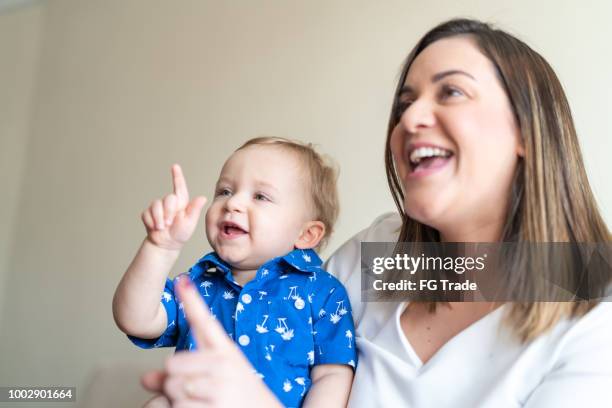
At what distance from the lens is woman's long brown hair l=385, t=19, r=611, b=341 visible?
2.98 ft

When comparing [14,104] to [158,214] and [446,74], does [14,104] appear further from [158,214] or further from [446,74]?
[446,74]

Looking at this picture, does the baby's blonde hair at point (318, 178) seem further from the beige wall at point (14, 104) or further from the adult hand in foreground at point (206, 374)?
Answer: the beige wall at point (14, 104)

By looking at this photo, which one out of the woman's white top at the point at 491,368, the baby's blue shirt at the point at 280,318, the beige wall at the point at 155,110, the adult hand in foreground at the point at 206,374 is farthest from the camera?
the beige wall at the point at 155,110

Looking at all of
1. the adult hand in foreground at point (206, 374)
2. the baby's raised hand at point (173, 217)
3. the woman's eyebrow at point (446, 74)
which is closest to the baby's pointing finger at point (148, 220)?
the baby's raised hand at point (173, 217)

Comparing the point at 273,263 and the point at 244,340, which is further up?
the point at 273,263

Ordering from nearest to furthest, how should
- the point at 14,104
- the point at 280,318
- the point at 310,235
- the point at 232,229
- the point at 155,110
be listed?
the point at 280,318
the point at 232,229
the point at 310,235
the point at 155,110
the point at 14,104

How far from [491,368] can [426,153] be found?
1.19ft

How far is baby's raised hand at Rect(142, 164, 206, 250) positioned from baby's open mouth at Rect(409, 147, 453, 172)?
1.23ft

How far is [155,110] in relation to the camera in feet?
8.65

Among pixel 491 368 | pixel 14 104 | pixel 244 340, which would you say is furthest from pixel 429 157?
pixel 14 104

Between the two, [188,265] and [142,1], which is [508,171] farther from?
[142,1]

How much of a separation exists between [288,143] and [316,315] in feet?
1.45

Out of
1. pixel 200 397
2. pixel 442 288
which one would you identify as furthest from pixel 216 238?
pixel 200 397

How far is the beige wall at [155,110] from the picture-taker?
6.20 feet
